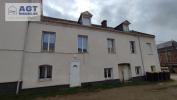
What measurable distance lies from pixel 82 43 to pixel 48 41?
345 cm

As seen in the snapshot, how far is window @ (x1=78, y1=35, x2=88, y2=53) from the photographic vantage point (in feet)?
45.0

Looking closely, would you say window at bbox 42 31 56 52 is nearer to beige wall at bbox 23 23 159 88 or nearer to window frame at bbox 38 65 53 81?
beige wall at bbox 23 23 159 88

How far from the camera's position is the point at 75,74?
42.0ft

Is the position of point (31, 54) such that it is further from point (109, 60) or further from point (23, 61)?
point (109, 60)

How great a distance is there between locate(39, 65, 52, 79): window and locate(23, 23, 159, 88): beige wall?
401mm

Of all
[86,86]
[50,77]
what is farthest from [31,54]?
[86,86]

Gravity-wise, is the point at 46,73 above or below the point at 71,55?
below

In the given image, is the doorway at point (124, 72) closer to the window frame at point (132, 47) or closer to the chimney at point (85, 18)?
the window frame at point (132, 47)

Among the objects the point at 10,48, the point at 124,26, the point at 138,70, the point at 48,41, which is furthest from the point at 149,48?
the point at 10,48

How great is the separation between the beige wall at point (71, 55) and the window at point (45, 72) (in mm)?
401

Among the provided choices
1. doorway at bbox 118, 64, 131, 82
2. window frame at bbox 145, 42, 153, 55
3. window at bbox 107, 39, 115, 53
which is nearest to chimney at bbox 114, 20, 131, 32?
window at bbox 107, 39, 115, 53

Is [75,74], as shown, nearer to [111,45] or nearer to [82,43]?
[82,43]

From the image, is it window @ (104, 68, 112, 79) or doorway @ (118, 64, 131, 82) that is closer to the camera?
window @ (104, 68, 112, 79)

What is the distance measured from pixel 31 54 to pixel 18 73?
1788 mm
